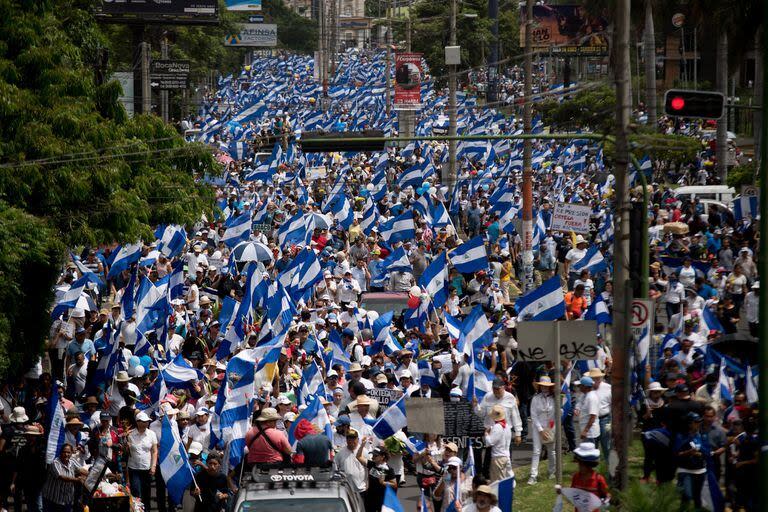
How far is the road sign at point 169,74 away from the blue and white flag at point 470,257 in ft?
83.0

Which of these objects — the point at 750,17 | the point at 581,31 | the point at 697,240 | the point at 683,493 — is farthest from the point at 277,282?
the point at 581,31

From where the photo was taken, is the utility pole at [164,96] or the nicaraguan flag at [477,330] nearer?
the nicaraguan flag at [477,330]

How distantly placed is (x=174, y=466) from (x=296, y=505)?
12.2 feet

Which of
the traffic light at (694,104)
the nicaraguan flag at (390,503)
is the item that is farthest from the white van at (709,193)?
the nicaraguan flag at (390,503)

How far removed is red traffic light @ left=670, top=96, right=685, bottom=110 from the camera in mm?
14430

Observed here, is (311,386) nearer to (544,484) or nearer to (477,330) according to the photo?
(544,484)

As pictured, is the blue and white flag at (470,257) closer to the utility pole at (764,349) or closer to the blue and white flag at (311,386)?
the blue and white flag at (311,386)

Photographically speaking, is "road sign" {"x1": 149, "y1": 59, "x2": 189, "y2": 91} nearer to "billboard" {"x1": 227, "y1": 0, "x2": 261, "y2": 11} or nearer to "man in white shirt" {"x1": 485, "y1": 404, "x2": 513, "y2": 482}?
"man in white shirt" {"x1": 485, "y1": 404, "x2": 513, "y2": 482}

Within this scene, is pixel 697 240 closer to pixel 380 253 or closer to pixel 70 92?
pixel 380 253

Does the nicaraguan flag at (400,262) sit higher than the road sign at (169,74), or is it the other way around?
the road sign at (169,74)

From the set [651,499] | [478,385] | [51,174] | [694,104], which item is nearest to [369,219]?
[51,174]

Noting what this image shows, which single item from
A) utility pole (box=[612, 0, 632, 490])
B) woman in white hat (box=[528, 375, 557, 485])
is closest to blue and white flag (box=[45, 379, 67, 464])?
woman in white hat (box=[528, 375, 557, 485])

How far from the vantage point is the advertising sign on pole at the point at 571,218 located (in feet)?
84.3

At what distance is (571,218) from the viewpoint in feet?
84.7
